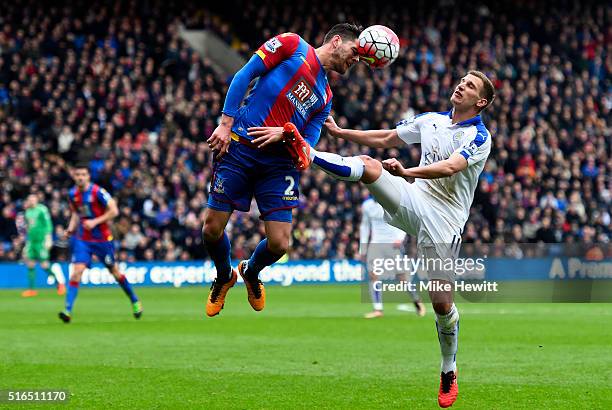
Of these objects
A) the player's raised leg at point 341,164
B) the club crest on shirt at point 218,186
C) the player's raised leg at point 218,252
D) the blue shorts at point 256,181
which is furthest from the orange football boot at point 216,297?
the player's raised leg at point 341,164

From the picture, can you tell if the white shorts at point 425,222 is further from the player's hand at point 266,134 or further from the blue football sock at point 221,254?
the blue football sock at point 221,254

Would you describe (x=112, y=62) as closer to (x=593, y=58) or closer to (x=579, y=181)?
(x=579, y=181)

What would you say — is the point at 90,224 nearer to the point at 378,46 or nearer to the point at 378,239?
the point at 378,239

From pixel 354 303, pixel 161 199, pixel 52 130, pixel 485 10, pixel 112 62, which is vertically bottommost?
pixel 354 303

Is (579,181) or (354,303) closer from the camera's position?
(354,303)

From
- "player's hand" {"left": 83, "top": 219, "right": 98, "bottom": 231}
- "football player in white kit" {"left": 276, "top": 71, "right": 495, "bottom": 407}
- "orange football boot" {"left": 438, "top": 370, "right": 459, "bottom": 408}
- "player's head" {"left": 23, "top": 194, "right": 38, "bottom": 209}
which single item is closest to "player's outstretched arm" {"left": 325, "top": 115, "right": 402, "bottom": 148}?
"football player in white kit" {"left": 276, "top": 71, "right": 495, "bottom": 407}

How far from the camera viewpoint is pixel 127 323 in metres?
16.6

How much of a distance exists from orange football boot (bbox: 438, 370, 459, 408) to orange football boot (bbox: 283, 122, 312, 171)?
7.31 ft

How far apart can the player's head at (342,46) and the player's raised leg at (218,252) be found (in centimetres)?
163

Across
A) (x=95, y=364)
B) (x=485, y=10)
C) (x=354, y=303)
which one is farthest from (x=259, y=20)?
(x=95, y=364)

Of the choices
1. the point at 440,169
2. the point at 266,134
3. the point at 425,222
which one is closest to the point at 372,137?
the point at 425,222

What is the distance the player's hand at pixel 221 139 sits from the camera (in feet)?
28.0

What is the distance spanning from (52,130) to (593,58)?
18.2m

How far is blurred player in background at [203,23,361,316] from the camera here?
28.3ft
